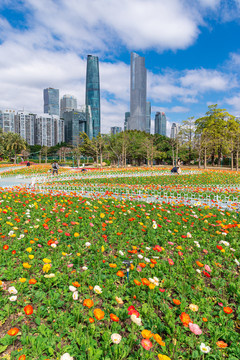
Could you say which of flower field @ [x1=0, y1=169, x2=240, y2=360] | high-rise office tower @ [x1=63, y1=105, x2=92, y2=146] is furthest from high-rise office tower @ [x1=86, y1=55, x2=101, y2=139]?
flower field @ [x1=0, y1=169, x2=240, y2=360]

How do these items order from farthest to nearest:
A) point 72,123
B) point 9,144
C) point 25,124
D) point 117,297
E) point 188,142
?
point 72,123
point 25,124
point 9,144
point 188,142
point 117,297

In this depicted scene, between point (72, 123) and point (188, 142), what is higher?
point (72, 123)

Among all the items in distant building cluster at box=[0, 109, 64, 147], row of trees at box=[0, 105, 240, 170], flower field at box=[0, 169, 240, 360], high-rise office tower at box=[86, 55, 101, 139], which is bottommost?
flower field at box=[0, 169, 240, 360]

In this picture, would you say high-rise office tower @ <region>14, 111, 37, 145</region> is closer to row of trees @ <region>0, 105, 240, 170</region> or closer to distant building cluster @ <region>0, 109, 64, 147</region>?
distant building cluster @ <region>0, 109, 64, 147</region>

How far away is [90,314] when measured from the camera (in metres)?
2.16

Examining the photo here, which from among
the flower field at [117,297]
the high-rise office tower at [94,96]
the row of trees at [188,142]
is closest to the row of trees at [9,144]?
the row of trees at [188,142]

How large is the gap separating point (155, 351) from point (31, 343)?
3.61ft

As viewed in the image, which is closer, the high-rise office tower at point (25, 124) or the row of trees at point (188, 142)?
the row of trees at point (188, 142)

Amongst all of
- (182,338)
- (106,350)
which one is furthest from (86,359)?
(182,338)

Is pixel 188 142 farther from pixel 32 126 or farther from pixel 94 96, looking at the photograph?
pixel 94 96

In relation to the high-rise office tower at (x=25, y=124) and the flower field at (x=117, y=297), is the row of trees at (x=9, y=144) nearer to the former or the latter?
the flower field at (x=117, y=297)

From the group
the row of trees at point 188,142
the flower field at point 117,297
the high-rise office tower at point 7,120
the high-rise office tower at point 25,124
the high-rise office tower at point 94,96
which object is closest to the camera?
the flower field at point 117,297

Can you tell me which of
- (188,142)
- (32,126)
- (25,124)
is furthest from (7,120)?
(188,142)

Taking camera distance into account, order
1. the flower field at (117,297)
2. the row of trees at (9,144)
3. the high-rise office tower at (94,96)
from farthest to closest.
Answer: the high-rise office tower at (94,96), the row of trees at (9,144), the flower field at (117,297)
